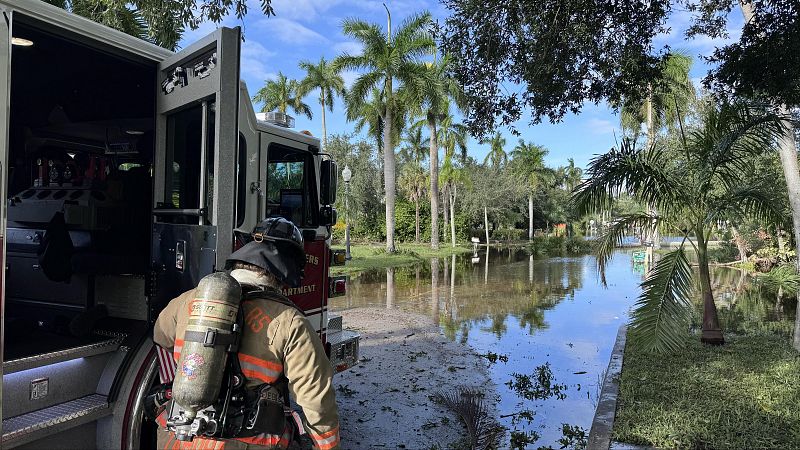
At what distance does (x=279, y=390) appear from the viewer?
2.22m

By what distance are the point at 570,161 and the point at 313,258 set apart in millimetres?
81413

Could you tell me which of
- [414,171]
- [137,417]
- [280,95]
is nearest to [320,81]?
[280,95]

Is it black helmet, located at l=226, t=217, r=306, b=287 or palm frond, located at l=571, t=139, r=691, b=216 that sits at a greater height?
palm frond, located at l=571, t=139, r=691, b=216

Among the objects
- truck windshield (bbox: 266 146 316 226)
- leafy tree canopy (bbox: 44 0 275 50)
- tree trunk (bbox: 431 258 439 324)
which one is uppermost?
leafy tree canopy (bbox: 44 0 275 50)

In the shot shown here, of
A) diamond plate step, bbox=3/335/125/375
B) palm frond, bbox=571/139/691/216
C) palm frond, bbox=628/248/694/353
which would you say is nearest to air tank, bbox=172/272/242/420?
diamond plate step, bbox=3/335/125/375

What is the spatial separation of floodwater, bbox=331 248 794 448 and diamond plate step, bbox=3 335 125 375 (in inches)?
133

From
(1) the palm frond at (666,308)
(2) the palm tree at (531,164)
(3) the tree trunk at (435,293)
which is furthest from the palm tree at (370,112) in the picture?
(2) the palm tree at (531,164)

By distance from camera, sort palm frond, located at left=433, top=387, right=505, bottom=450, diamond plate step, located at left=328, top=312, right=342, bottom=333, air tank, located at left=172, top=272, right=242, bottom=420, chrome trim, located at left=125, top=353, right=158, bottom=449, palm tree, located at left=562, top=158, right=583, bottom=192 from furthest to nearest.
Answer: palm tree, located at left=562, top=158, right=583, bottom=192 → diamond plate step, located at left=328, top=312, right=342, bottom=333 → palm frond, located at left=433, top=387, right=505, bottom=450 → chrome trim, located at left=125, top=353, right=158, bottom=449 → air tank, located at left=172, top=272, right=242, bottom=420

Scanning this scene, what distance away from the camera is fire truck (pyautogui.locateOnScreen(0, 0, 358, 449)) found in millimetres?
3209

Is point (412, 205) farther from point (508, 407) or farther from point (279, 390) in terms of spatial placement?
point (279, 390)

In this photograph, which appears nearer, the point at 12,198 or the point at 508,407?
the point at 12,198

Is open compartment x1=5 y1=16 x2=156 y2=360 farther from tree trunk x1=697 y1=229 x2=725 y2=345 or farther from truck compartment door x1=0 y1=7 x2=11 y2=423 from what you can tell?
tree trunk x1=697 y1=229 x2=725 y2=345

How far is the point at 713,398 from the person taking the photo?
17.3 ft

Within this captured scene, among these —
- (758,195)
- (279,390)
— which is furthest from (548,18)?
(279,390)
